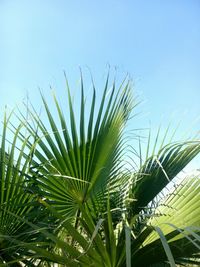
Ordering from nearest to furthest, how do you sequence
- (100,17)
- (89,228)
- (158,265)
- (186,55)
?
(89,228)
(158,265)
(186,55)
(100,17)

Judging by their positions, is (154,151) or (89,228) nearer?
(89,228)

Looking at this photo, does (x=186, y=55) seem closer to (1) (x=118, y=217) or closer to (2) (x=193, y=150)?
(2) (x=193, y=150)

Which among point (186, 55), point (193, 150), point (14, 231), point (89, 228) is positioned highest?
point (186, 55)

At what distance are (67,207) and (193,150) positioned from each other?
0.73m

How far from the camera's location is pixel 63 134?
207cm

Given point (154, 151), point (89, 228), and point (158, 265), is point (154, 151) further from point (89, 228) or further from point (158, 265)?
point (89, 228)

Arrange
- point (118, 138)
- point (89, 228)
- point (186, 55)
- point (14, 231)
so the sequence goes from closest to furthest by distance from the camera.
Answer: point (89, 228) < point (14, 231) < point (118, 138) < point (186, 55)

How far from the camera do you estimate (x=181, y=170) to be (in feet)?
6.56

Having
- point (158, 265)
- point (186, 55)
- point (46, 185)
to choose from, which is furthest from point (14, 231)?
point (186, 55)

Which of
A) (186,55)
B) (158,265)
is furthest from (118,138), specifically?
(186,55)

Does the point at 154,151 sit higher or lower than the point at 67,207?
higher

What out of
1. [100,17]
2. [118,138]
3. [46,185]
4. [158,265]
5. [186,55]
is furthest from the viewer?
[100,17]

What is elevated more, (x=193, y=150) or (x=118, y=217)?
(x=193, y=150)

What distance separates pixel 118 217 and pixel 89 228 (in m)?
0.39
